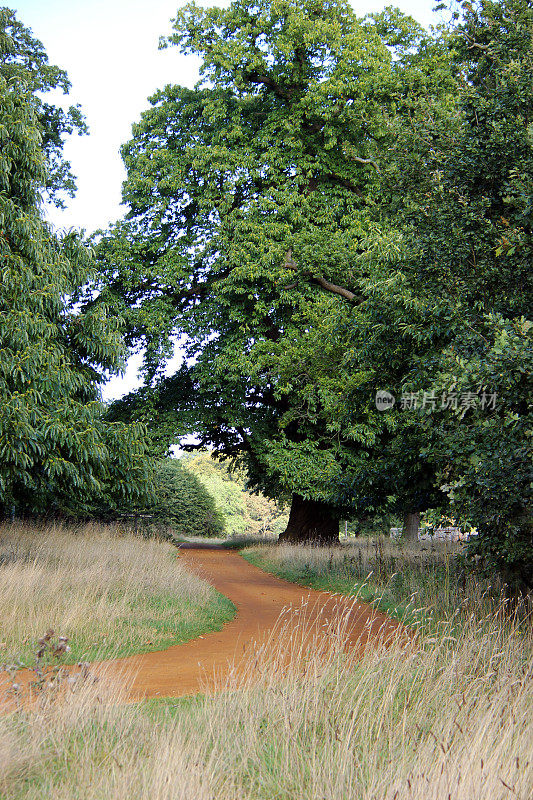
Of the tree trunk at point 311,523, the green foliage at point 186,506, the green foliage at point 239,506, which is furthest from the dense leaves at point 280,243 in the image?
the green foliage at point 239,506

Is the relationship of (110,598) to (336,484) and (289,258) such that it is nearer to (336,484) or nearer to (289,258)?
(336,484)

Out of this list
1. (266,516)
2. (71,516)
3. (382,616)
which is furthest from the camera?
(266,516)

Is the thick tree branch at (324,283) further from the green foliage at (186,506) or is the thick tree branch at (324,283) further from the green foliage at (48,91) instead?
the green foliage at (186,506)

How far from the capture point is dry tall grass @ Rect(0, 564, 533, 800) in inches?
139

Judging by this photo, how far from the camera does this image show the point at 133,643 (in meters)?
8.07

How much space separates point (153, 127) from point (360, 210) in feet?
25.5

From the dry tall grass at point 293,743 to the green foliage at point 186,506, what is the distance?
33014mm

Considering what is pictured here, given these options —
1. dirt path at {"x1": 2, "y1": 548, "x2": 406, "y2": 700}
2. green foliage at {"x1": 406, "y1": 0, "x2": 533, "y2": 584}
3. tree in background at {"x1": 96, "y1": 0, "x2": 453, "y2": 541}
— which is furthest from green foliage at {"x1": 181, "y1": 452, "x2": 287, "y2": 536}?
green foliage at {"x1": 406, "y1": 0, "x2": 533, "y2": 584}

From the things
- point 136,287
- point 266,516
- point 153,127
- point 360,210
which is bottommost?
point 266,516

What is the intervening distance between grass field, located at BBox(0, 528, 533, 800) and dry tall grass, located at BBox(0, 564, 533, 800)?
10 millimetres

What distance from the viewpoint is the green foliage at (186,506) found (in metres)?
38.9

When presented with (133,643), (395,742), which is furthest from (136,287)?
(395,742)

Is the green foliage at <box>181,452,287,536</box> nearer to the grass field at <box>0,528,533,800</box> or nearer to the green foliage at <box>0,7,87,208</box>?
the green foliage at <box>0,7,87,208</box>

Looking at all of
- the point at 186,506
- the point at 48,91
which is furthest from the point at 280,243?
the point at 186,506
